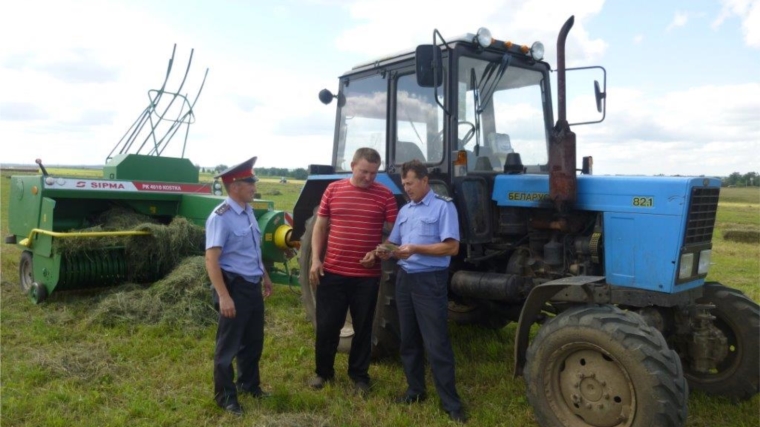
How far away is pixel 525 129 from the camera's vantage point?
4.88m

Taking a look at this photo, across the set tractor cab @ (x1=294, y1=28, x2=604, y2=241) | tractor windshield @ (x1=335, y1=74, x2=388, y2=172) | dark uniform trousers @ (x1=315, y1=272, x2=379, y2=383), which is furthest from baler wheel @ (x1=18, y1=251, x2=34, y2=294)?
dark uniform trousers @ (x1=315, y1=272, x2=379, y2=383)

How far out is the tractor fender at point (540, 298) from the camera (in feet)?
11.6

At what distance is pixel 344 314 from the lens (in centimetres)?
416

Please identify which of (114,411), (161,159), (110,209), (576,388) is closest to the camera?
(576,388)

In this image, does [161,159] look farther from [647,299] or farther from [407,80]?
[647,299]

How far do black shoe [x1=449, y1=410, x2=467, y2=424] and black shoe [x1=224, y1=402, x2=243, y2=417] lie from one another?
129cm

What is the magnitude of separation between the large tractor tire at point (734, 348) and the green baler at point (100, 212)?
4.18 m

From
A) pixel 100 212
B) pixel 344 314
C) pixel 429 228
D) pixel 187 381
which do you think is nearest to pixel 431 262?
pixel 429 228

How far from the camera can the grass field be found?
143 inches

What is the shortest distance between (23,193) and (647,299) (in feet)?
21.0

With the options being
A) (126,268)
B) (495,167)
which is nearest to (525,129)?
(495,167)

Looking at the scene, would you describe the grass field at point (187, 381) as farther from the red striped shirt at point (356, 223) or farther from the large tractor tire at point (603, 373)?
the red striped shirt at point (356, 223)

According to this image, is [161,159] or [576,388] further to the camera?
[161,159]

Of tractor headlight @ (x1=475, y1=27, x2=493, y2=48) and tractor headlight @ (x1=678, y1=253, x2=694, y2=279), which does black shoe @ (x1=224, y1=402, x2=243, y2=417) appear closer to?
tractor headlight @ (x1=678, y1=253, x2=694, y2=279)
